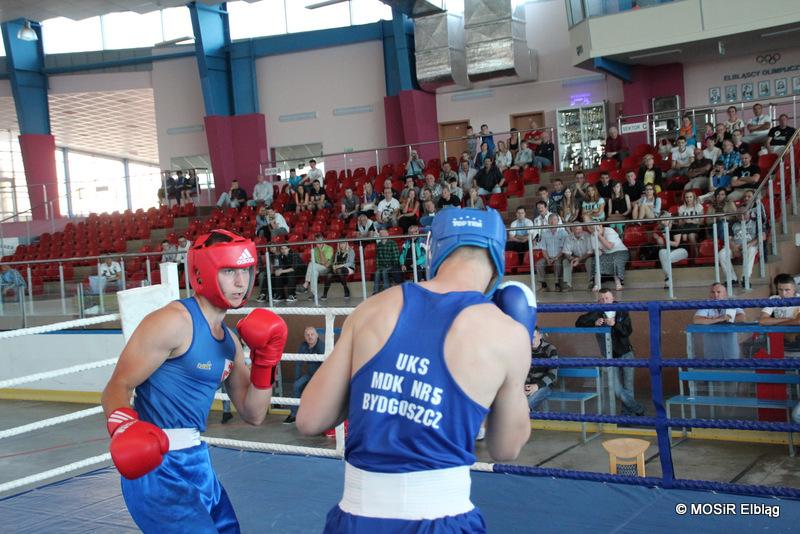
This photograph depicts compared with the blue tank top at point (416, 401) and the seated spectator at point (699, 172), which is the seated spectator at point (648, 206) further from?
the blue tank top at point (416, 401)

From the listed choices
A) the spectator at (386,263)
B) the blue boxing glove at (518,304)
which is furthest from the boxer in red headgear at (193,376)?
the spectator at (386,263)

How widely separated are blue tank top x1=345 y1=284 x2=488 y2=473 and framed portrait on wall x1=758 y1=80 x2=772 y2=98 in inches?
533

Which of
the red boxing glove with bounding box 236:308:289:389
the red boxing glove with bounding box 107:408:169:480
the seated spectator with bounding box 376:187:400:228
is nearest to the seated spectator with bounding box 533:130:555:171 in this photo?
the seated spectator with bounding box 376:187:400:228

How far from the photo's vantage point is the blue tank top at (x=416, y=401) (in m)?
1.60

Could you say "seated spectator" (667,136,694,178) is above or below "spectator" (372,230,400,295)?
above

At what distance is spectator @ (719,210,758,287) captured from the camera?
7242mm

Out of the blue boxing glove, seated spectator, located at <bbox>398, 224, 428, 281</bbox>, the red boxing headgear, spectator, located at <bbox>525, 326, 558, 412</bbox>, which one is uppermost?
the red boxing headgear

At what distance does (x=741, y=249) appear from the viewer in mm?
7684

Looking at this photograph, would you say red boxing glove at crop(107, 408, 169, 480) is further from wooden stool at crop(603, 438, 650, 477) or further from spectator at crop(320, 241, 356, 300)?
spectator at crop(320, 241, 356, 300)

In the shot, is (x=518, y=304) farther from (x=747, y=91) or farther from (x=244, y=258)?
(x=747, y=91)

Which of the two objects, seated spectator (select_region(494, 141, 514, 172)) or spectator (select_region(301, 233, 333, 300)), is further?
seated spectator (select_region(494, 141, 514, 172))

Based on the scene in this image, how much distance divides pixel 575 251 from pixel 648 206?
1.20m

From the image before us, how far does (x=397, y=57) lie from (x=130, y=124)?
11836 mm

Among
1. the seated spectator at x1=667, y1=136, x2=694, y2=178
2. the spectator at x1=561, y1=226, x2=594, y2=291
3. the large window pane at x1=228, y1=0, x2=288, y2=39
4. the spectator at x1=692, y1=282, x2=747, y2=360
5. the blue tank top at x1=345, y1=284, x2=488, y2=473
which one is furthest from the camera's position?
the large window pane at x1=228, y1=0, x2=288, y2=39
